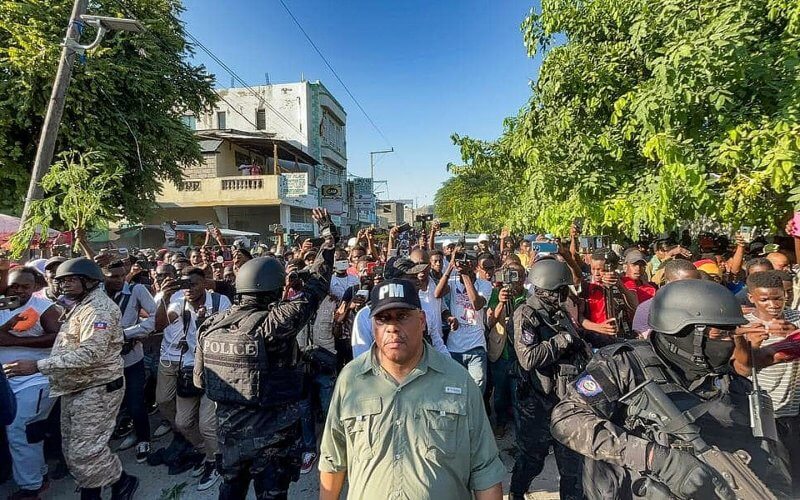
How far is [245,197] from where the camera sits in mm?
21281

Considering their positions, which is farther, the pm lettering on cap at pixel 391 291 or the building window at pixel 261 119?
the building window at pixel 261 119

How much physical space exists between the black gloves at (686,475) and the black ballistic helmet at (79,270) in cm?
345

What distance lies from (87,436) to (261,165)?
24.4 meters

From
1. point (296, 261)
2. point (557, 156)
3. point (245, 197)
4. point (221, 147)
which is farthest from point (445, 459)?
point (221, 147)

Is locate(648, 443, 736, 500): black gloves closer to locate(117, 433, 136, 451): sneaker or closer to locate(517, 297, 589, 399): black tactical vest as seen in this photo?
locate(517, 297, 589, 399): black tactical vest

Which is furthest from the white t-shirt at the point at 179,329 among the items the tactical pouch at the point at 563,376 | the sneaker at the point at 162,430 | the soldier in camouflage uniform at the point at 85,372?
the tactical pouch at the point at 563,376

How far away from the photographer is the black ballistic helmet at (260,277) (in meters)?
2.65

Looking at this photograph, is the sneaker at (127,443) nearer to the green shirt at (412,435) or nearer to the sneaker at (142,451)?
the sneaker at (142,451)

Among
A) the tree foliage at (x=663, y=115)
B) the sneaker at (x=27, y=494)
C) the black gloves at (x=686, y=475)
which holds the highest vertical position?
the tree foliage at (x=663, y=115)

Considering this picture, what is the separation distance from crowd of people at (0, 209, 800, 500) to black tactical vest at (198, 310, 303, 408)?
1 cm

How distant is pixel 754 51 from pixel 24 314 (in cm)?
777

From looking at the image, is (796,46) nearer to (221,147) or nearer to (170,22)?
(170,22)

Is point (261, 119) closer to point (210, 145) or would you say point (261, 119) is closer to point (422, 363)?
point (210, 145)

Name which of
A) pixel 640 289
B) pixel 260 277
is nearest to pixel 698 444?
pixel 260 277
